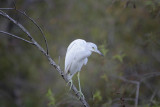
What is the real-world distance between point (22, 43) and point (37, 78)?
1.40 meters

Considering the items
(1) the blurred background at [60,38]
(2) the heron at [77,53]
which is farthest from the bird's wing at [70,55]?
(1) the blurred background at [60,38]

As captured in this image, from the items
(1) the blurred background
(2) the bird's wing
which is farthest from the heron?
(1) the blurred background

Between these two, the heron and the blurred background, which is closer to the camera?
the heron

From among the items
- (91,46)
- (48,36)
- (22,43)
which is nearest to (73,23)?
(48,36)

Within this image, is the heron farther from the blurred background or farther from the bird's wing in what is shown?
the blurred background

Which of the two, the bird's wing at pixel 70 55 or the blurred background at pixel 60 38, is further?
the blurred background at pixel 60 38

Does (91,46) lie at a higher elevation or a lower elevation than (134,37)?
lower

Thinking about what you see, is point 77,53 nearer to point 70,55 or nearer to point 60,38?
point 70,55

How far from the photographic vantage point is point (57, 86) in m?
6.55

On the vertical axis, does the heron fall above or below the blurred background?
below

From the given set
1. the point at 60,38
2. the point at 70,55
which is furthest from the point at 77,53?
the point at 60,38

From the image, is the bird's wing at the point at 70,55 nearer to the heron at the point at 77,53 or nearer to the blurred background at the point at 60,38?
the heron at the point at 77,53

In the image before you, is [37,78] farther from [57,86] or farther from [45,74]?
[57,86]

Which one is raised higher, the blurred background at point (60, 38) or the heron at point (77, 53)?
the blurred background at point (60, 38)
